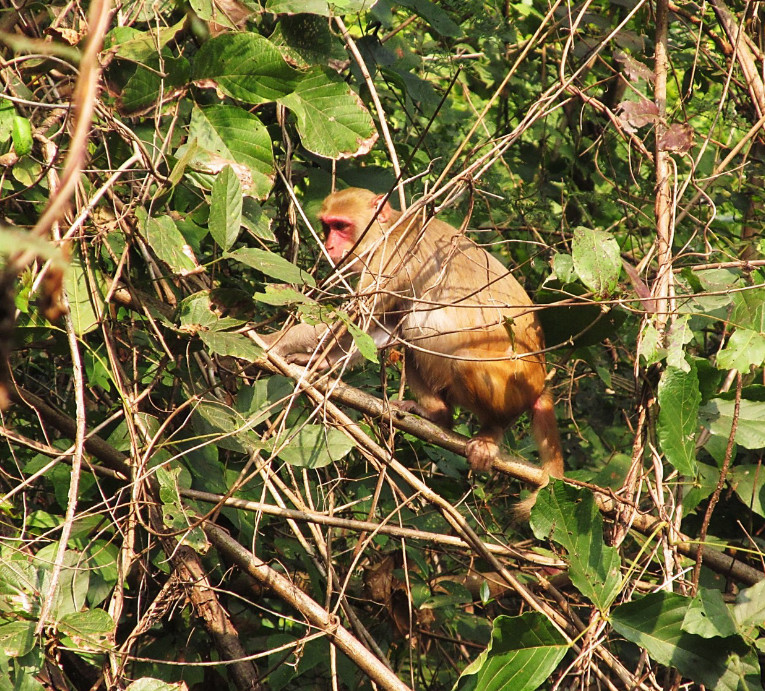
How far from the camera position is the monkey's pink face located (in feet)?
13.7

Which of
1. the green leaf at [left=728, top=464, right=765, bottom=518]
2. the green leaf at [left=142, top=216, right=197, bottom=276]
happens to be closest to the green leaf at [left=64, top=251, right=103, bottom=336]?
the green leaf at [left=142, top=216, right=197, bottom=276]

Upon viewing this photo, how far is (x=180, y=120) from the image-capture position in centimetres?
310

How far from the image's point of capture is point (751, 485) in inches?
121

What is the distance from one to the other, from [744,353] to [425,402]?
194 centimetres

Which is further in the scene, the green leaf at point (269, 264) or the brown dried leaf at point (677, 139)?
the brown dried leaf at point (677, 139)

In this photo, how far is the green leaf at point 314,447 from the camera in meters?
2.68

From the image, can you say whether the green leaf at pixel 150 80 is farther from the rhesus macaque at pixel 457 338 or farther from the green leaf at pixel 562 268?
the green leaf at pixel 562 268

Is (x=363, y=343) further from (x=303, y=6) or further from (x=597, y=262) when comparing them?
(x=303, y=6)

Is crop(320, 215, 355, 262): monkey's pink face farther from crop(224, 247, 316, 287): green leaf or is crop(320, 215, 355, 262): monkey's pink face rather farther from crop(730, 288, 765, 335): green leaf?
crop(730, 288, 765, 335): green leaf

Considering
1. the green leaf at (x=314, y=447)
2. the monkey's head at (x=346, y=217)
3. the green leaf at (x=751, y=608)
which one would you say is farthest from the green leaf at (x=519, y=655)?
the monkey's head at (x=346, y=217)

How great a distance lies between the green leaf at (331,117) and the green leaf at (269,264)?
697 mm

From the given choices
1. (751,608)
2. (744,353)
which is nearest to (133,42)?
(744,353)

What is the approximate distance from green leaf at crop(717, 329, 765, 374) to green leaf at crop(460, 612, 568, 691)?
Result: 1053mm

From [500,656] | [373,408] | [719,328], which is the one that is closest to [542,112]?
[373,408]
